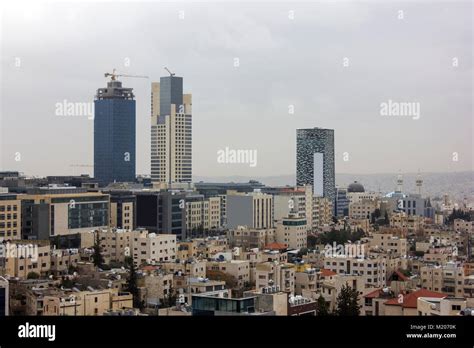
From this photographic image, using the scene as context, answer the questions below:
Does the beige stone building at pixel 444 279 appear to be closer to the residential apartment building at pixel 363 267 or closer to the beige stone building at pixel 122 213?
the residential apartment building at pixel 363 267

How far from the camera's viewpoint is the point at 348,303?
5352 millimetres

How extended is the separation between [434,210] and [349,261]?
717 centimetres

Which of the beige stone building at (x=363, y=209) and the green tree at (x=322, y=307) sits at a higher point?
the beige stone building at (x=363, y=209)

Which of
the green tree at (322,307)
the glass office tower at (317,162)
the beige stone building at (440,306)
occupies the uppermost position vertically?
the glass office tower at (317,162)

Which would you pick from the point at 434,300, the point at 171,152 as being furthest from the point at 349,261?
the point at 171,152

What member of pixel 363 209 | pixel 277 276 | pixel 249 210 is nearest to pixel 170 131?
pixel 363 209

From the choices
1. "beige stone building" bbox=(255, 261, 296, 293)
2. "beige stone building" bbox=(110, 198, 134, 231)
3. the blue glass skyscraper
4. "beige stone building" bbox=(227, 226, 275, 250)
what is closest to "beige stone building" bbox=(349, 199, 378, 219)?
"beige stone building" bbox=(110, 198, 134, 231)

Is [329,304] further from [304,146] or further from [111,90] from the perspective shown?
[111,90]

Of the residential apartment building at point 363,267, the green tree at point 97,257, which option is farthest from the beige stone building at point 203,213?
the residential apartment building at point 363,267

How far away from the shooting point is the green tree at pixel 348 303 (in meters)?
5.24

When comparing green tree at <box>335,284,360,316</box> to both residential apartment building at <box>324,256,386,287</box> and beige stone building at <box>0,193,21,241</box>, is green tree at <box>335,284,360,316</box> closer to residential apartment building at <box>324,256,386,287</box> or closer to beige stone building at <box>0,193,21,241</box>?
residential apartment building at <box>324,256,386,287</box>

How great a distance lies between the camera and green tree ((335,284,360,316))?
5238mm

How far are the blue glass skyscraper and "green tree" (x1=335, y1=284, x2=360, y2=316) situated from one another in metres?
13.2

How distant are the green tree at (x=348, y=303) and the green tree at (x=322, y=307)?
0.25 feet
